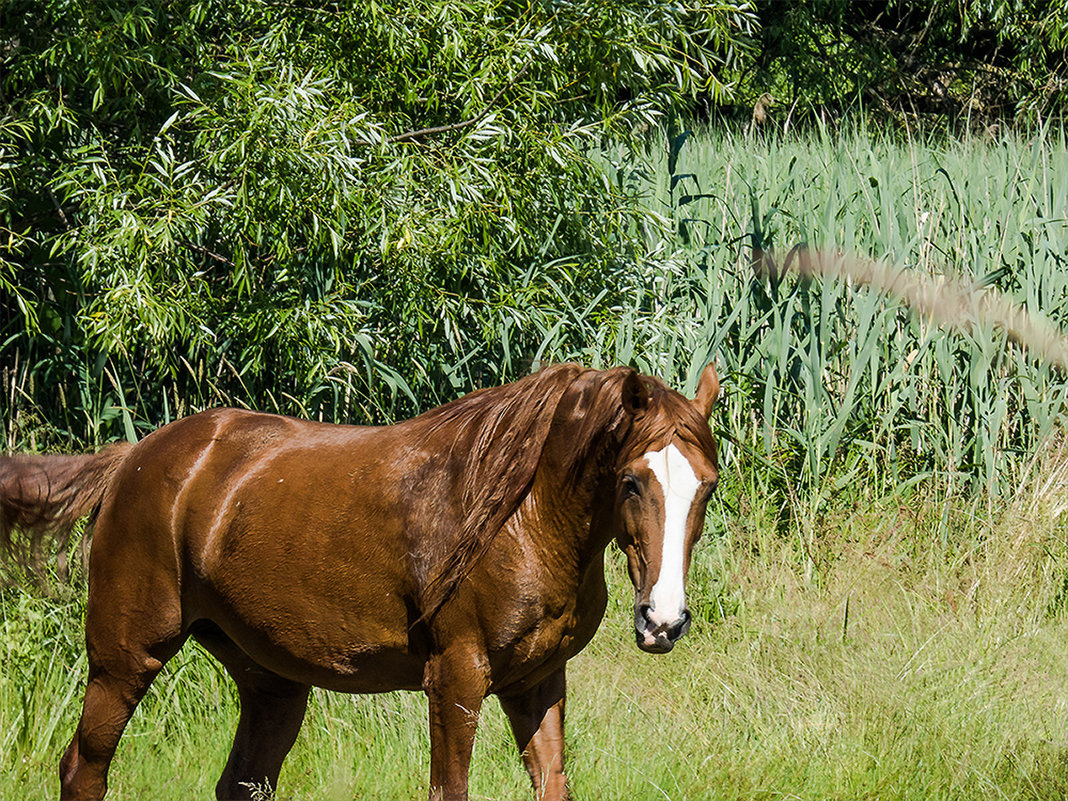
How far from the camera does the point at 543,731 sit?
11.2 feet

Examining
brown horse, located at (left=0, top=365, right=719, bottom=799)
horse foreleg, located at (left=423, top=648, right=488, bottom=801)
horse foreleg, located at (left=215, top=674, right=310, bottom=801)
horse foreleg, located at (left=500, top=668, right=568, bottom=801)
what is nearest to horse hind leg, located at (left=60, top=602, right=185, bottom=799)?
brown horse, located at (left=0, top=365, right=719, bottom=799)

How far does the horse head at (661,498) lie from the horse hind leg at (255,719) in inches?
59.0

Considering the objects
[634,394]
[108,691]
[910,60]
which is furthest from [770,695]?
[910,60]

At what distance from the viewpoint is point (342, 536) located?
11.2ft

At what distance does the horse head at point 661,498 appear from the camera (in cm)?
282

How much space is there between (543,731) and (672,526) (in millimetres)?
915

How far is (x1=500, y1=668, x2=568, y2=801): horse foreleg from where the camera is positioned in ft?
11.1

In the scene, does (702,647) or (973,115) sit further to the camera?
(973,115)

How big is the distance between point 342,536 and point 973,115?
14.5 metres

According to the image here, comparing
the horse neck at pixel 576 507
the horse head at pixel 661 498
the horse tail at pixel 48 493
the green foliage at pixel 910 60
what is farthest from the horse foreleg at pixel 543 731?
the green foliage at pixel 910 60

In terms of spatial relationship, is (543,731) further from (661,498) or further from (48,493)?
(48,493)

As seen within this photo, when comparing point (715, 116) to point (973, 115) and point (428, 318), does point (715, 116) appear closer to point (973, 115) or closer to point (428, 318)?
point (973, 115)

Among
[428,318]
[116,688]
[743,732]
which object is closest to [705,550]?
[743,732]

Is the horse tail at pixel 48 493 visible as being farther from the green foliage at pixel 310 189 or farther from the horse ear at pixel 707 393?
the horse ear at pixel 707 393
